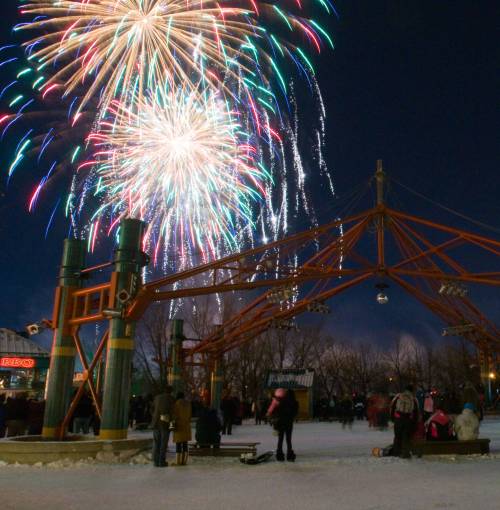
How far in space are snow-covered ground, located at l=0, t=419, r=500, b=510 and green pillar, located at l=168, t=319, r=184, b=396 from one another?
17154 millimetres

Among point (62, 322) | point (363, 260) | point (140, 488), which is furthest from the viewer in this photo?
point (363, 260)

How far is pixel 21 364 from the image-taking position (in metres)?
35.3

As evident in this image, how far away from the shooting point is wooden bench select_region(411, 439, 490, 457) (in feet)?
41.7

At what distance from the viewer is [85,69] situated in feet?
69.9

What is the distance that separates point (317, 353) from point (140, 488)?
5765cm

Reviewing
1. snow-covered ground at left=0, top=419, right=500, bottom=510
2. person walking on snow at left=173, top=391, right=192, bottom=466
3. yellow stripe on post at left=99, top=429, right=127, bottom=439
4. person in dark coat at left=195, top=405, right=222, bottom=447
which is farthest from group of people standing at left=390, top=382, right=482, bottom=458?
yellow stripe on post at left=99, top=429, right=127, bottom=439

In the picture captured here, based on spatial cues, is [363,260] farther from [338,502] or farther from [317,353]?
[317,353]

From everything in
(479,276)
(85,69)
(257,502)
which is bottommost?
(257,502)

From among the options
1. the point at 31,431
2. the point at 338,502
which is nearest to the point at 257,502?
the point at 338,502

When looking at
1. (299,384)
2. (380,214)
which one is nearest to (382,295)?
(380,214)

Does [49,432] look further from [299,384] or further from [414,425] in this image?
[299,384]

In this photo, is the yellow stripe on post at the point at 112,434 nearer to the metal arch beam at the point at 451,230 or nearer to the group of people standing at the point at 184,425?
the group of people standing at the point at 184,425

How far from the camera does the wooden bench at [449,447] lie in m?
12.7

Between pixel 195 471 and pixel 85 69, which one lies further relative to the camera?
pixel 85 69
